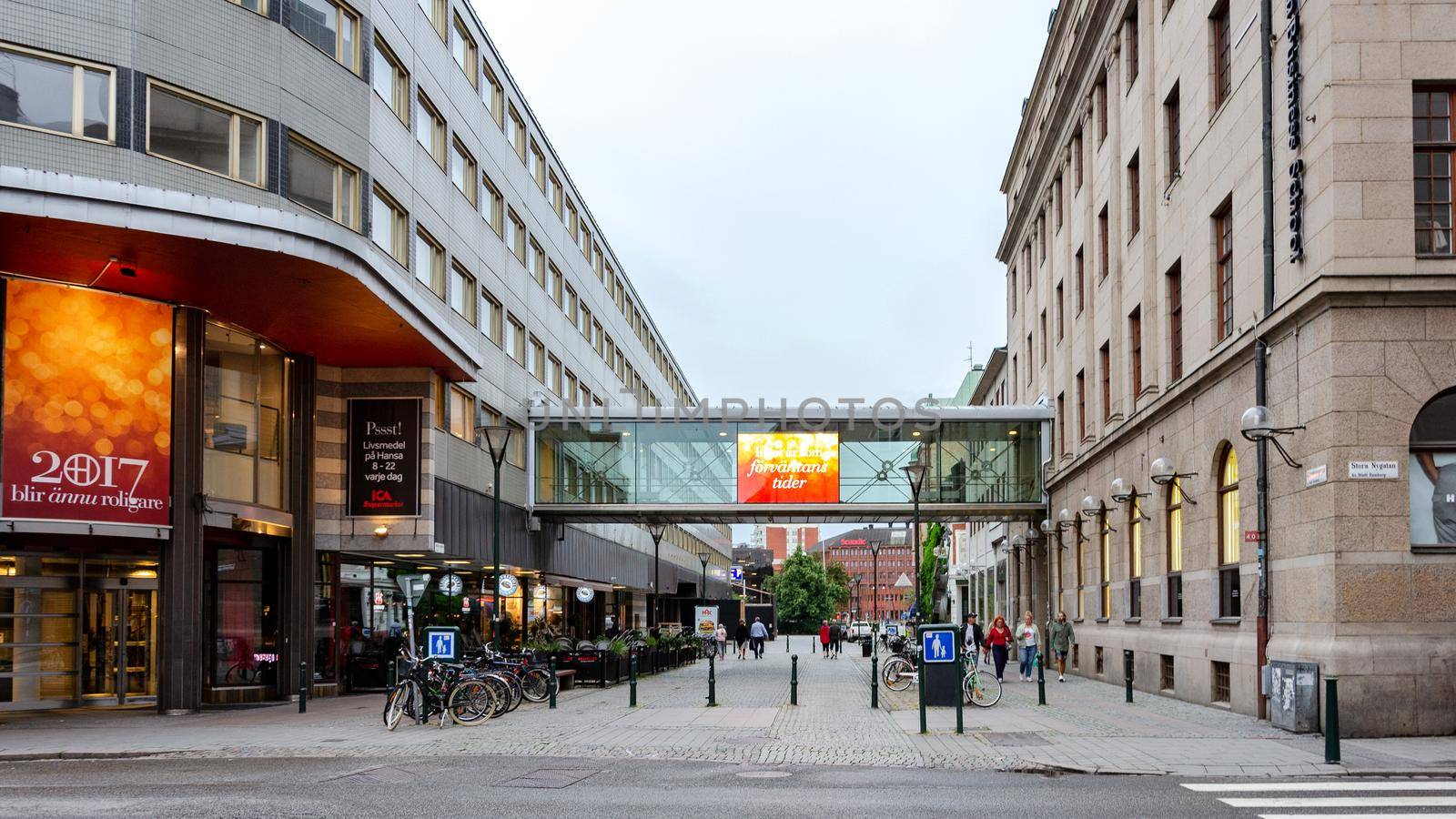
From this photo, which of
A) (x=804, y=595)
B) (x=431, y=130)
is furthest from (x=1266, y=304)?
(x=804, y=595)

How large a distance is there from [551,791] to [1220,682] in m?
14.3

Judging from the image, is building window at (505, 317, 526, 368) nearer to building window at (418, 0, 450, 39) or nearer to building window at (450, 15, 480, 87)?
building window at (450, 15, 480, 87)

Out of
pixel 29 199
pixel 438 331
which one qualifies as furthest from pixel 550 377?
pixel 29 199

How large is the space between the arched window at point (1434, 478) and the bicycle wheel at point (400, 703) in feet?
46.2

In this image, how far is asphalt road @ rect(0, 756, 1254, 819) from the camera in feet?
38.8

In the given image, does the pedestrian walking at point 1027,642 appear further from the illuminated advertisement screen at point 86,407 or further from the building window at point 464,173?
the illuminated advertisement screen at point 86,407

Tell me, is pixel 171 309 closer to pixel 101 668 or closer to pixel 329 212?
pixel 329 212

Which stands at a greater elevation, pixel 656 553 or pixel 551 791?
pixel 656 553

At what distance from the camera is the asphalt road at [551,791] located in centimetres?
1181

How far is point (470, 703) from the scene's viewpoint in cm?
2139

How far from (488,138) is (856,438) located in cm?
1402

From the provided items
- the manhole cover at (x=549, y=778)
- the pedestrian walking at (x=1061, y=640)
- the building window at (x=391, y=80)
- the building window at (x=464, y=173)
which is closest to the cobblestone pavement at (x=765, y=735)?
the manhole cover at (x=549, y=778)

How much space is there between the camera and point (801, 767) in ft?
50.5

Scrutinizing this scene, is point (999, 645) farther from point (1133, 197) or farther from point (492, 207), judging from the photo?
point (492, 207)
